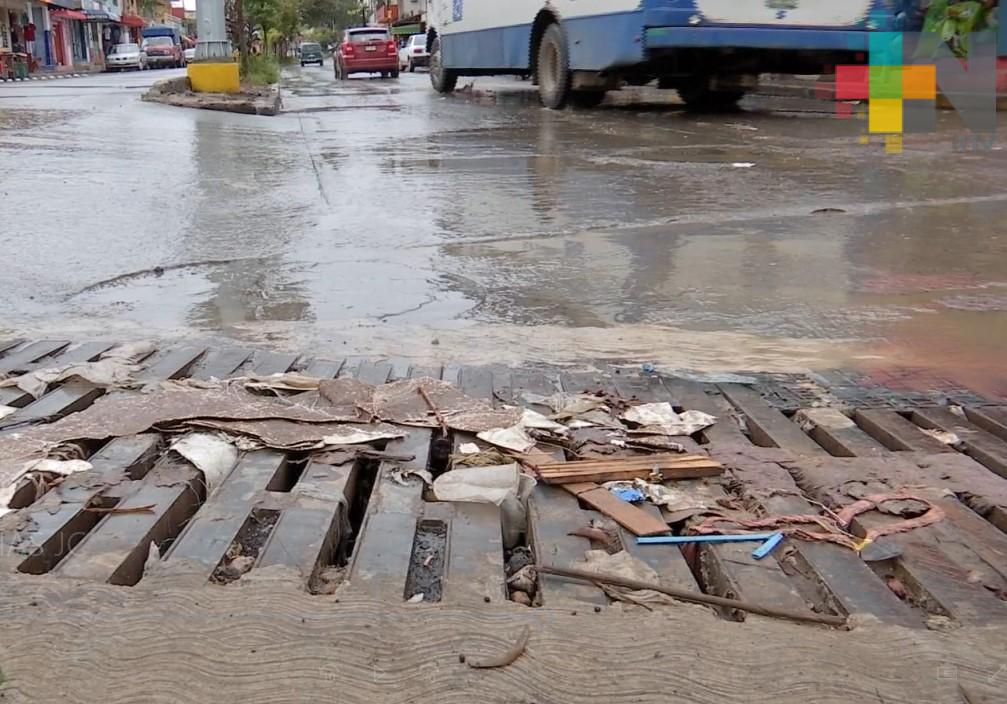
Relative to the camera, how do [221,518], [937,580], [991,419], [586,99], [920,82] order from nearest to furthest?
[937,580] → [221,518] → [991,419] → [920,82] → [586,99]

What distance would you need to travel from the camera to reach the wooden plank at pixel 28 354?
3566 mm

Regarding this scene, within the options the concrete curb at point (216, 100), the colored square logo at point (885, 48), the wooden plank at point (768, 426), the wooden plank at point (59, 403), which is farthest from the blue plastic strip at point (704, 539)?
the concrete curb at point (216, 100)

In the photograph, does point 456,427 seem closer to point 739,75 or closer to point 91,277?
point 91,277

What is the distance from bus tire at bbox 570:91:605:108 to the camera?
620 inches

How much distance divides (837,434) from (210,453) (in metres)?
1.89

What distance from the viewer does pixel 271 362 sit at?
12.0 feet

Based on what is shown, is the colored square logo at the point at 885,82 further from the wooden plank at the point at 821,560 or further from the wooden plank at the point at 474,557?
the wooden plank at the point at 474,557

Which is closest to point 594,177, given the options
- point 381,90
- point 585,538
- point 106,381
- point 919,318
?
point 919,318

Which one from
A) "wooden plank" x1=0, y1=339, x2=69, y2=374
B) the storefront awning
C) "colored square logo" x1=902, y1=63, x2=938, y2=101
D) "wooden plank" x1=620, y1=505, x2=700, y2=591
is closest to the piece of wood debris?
"wooden plank" x1=620, y1=505, x2=700, y2=591

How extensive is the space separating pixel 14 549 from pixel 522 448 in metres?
1.31

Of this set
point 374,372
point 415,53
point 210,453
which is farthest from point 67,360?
point 415,53

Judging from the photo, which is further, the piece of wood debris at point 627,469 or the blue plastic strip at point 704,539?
the piece of wood debris at point 627,469

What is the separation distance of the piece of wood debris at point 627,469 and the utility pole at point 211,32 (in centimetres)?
1886

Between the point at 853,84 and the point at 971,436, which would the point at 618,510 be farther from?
the point at 853,84
